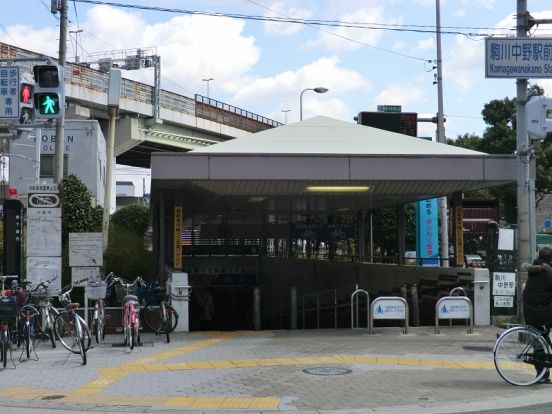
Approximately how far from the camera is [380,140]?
1552cm

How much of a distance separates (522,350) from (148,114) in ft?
136

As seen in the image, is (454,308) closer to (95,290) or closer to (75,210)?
(95,290)

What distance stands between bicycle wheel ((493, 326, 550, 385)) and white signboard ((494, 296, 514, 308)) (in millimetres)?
6430

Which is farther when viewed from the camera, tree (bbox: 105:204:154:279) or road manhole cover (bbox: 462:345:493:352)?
tree (bbox: 105:204:154:279)

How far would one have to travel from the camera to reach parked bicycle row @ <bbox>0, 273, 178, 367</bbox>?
1030 centimetres

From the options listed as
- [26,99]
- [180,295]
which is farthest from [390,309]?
[26,99]

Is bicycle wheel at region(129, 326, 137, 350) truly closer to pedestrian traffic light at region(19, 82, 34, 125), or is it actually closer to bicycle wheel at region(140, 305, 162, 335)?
bicycle wheel at region(140, 305, 162, 335)

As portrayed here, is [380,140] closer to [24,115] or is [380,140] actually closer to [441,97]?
[24,115]

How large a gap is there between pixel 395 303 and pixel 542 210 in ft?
137

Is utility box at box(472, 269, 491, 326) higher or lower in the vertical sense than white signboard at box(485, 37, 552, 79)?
lower

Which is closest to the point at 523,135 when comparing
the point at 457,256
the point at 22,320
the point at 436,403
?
the point at 457,256

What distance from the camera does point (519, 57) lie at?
12.2 meters

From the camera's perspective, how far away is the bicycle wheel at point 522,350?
27.9 ft

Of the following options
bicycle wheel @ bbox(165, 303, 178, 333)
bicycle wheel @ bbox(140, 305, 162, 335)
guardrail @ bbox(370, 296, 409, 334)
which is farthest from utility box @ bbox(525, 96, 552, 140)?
bicycle wheel @ bbox(140, 305, 162, 335)
